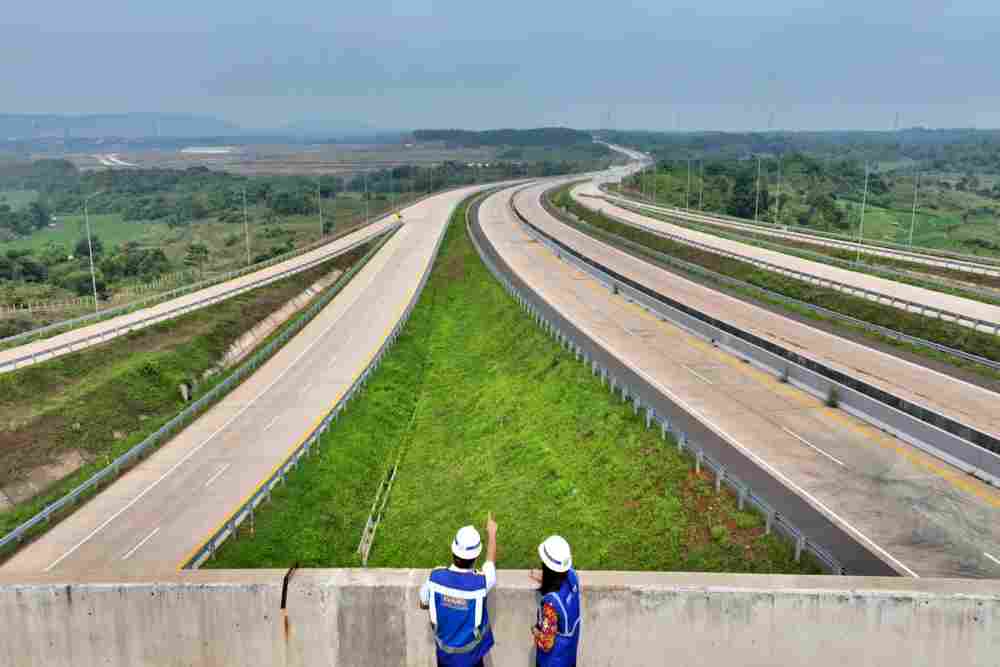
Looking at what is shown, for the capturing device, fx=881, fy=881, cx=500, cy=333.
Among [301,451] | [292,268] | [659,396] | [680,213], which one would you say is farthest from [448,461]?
[680,213]

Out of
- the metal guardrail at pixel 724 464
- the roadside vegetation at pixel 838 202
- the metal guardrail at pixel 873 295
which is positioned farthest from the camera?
the roadside vegetation at pixel 838 202

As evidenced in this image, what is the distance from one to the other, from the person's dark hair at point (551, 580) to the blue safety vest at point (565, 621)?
33mm

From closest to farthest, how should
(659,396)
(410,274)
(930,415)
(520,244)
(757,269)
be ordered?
(930,415) < (659,396) < (757,269) < (410,274) < (520,244)

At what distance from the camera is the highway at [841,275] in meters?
45.9

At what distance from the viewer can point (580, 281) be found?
192 ft

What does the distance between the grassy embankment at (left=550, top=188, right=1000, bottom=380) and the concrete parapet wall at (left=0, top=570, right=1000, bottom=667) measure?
27947 mm

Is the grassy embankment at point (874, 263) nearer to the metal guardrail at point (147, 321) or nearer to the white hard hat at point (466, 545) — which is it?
the metal guardrail at point (147, 321)

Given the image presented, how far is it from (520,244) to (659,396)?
53.7m

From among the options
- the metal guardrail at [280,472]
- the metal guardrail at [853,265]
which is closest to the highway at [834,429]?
the metal guardrail at [280,472]

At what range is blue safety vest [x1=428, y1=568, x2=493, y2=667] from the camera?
7258 millimetres

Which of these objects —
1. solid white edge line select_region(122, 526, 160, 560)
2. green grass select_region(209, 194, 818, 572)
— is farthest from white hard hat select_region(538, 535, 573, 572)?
solid white edge line select_region(122, 526, 160, 560)

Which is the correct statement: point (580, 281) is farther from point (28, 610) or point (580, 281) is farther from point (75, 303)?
point (28, 610)

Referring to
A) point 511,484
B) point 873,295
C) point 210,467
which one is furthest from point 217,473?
point 873,295

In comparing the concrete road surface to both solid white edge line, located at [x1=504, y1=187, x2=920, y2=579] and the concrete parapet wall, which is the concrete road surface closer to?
solid white edge line, located at [x1=504, y1=187, x2=920, y2=579]
